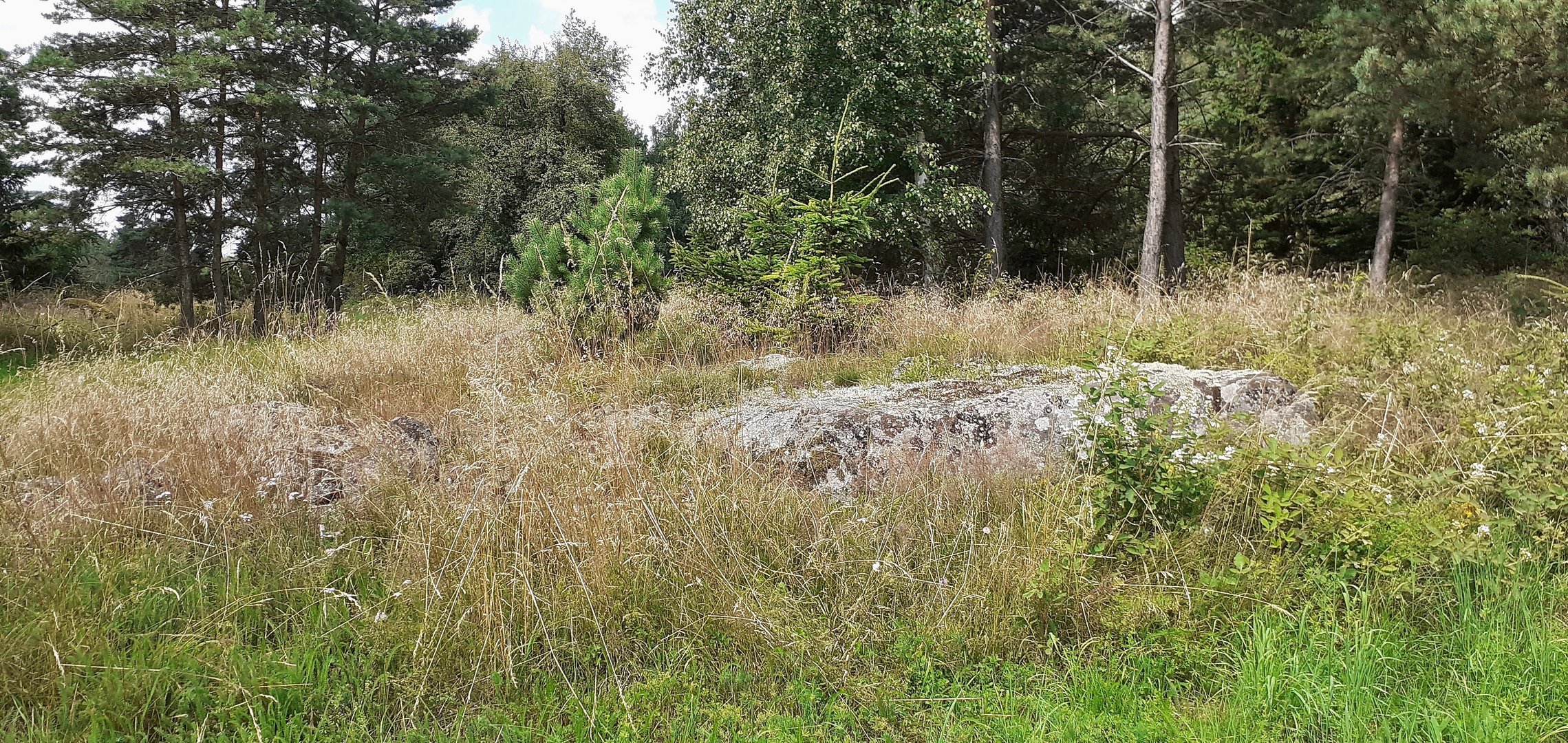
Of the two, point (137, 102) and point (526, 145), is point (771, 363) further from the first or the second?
point (526, 145)

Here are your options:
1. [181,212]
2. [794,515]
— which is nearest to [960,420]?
[794,515]

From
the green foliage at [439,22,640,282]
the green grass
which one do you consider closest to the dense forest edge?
the green grass

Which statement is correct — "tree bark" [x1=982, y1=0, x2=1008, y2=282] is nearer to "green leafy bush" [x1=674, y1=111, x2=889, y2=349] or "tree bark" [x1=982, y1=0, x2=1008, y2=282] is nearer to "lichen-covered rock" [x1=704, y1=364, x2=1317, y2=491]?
"green leafy bush" [x1=674, y1=111, x2=889, y2=349]

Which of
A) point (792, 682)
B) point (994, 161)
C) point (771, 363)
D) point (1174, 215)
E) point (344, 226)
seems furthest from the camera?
point (344, 226)

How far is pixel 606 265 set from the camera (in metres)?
6.16

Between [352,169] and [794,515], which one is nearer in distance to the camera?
[794,515]

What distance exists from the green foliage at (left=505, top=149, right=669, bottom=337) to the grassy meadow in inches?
86.8

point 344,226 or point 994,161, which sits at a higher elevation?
point 994,161

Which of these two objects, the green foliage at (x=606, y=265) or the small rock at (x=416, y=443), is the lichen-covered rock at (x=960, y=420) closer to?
the small rock at (x=416, y=443)

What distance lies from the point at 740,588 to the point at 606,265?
417 cm

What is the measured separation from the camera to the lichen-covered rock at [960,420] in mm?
3484

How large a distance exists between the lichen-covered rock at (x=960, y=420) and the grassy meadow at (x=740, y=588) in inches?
8.7

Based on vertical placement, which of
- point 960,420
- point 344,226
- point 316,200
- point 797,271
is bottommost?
point 960,420

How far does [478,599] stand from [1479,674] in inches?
119
